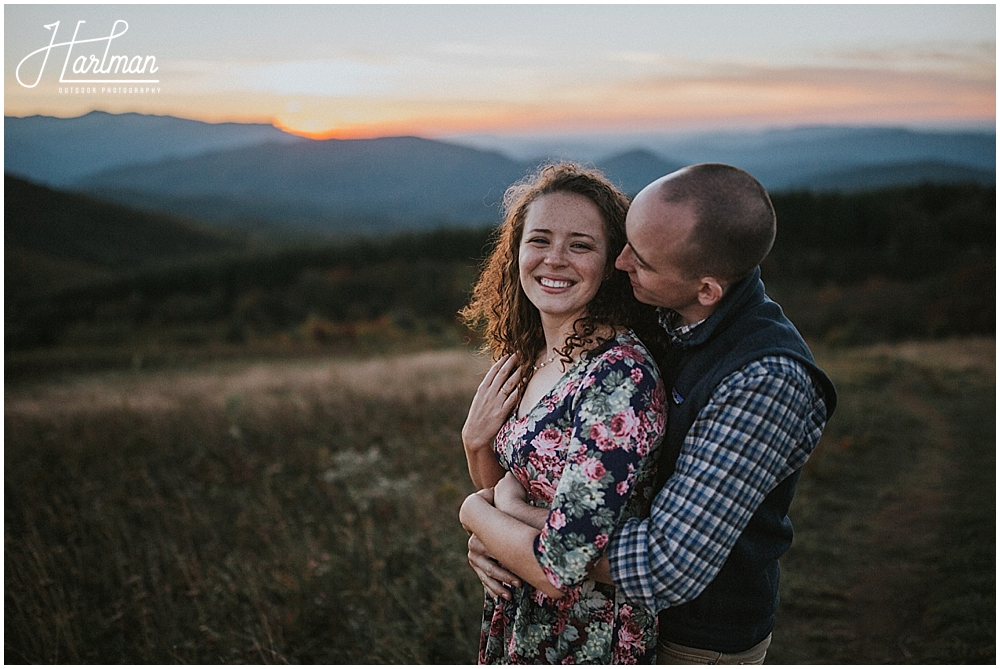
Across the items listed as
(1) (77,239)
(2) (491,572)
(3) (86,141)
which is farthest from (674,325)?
(1) (77,239)

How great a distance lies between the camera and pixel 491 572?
77.2 inches

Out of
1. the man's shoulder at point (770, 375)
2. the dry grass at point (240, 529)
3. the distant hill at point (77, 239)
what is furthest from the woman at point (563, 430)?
the distant hill at point (77, 239)

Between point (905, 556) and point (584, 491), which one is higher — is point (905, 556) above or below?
below

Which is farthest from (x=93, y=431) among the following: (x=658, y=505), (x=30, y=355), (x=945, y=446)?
(x=30, y=355)

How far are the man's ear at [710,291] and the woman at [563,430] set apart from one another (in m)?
0.22

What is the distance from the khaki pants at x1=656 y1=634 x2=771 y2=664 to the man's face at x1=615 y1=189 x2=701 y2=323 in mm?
848

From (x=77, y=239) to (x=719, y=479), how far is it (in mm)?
42229

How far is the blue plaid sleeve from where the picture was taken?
149cm

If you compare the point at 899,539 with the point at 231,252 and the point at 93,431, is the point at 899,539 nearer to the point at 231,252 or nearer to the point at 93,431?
the point at 93,431

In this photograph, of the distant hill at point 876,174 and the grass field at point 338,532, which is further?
the distant hill at point 876,174

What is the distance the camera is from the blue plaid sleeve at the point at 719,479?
149 centimetres

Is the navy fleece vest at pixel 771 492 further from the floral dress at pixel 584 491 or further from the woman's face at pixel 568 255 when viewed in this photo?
the woman's face at pixel 568 255

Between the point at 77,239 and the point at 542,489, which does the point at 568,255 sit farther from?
the point at 77,239

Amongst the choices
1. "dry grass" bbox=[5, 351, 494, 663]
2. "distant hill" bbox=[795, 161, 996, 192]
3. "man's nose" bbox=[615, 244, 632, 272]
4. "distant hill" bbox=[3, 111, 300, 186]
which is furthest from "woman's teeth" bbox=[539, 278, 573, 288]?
"distant hill" bbox=[795, 161, 996, 192]
